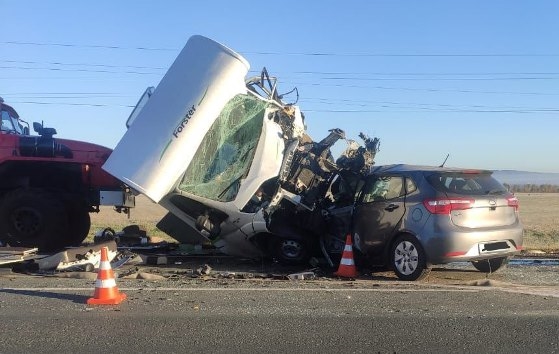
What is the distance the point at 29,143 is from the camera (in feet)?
35.9

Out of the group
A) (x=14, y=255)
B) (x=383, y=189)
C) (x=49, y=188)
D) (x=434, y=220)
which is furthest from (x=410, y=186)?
(x=49, y=188)

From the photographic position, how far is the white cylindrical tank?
816 centimetres

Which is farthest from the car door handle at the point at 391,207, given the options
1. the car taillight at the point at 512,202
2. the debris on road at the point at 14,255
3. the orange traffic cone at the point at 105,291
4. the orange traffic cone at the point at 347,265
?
the debris on road at the point at 14,255

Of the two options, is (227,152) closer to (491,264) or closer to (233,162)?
(233,162)

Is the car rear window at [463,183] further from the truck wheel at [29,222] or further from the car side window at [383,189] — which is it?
the truck wheel at [29,222]

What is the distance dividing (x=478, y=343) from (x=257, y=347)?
72.0 inches

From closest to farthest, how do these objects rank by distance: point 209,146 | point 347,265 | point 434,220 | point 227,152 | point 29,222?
point 434,220
point 347,265
point 209,146
point 227,152
point 29,222

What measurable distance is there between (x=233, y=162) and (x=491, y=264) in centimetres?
402

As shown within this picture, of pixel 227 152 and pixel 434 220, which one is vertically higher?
pixel 227 152

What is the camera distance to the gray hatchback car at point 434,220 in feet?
24.7

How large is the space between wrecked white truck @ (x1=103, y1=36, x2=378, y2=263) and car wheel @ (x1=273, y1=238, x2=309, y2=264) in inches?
0.6

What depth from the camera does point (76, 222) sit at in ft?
37.0

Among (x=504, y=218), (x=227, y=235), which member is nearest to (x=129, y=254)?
(x=227, y=235)

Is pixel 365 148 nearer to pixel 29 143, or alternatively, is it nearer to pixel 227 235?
pixel 227 235
